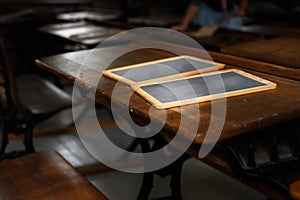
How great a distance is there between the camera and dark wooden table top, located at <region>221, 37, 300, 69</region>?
5.99ft

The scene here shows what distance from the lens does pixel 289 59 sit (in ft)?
6.00

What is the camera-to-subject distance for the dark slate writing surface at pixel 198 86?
1395 millimetres

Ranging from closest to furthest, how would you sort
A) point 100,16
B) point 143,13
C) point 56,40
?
point 56,40 → point 100,16 → point 143,13

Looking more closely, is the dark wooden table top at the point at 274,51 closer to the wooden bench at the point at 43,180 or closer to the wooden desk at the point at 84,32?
the wooden bench at the point at 43,180

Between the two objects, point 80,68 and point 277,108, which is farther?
point 80,68

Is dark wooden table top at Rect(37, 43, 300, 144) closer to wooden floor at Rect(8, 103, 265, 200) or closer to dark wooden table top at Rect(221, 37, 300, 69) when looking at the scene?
dark wooden table top at Rect(221, 37, 300, 69)

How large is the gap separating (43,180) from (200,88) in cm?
79

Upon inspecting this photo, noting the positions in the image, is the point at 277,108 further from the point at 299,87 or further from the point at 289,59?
the point at 289,59

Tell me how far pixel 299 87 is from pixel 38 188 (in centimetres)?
106

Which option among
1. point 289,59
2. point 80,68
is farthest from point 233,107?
point 80,68

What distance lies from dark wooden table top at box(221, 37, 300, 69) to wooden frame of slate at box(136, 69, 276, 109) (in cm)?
29

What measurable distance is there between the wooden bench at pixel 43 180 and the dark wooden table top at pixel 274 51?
895mm

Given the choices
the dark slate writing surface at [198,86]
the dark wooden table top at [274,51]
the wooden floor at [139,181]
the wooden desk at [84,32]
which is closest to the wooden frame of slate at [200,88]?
the dark slate writing surface at [198,86]

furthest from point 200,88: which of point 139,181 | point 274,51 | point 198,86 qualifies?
point 139,181
